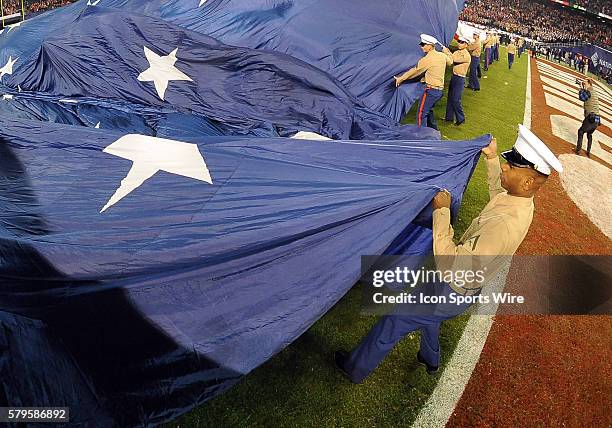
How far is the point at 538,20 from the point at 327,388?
47.5 metres

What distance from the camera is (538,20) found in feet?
136

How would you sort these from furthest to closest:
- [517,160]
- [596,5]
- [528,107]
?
[596,5] < [528,107] < [517,160]

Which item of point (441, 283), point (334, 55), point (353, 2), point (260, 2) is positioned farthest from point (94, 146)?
point (353, 2)

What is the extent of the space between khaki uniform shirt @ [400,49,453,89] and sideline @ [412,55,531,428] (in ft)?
13.1

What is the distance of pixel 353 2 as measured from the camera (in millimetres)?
7680

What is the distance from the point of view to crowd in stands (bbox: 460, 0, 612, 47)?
37.4 m

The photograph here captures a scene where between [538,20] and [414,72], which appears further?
[538,20]

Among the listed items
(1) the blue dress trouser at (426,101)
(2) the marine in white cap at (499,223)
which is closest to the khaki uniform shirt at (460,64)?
(1) the blue dress trouser at (426,101)

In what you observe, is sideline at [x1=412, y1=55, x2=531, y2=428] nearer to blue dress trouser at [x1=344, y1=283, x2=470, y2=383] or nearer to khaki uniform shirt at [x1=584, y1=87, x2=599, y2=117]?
blue dress trouser at [x1=344, y1=283, x2=470, y2=383]

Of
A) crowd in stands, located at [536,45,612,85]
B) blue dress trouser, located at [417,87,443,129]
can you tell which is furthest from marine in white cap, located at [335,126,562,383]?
crowd in stands, located at [536,45,612,85]

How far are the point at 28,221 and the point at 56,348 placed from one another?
0.79 m

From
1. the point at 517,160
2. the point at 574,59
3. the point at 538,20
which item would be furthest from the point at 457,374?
the point at 538,20

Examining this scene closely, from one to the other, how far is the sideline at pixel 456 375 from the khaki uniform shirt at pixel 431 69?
3.99 m

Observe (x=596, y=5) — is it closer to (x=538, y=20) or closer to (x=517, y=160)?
(x=538, y=20)
